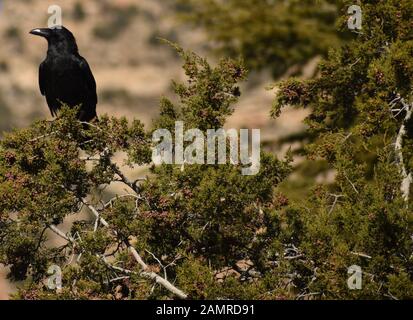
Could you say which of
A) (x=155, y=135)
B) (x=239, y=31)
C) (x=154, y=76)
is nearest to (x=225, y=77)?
(x=155, y=135)

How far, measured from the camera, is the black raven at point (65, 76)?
841 cm

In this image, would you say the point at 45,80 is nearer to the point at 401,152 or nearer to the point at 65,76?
the point at 65,76

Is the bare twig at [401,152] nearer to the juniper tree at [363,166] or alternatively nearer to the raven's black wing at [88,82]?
the juniper tree at [363,166]

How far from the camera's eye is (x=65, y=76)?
842 cm

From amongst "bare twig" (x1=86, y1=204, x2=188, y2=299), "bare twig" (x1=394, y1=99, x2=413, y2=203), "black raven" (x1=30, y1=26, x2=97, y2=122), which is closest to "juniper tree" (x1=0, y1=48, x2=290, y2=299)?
"bare twig" (x1=86, y1=204, x2=188, y2=299)

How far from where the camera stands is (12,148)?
5844 mm

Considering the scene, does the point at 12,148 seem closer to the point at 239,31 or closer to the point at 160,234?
the point at 160,234

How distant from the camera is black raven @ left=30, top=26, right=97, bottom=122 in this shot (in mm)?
8414

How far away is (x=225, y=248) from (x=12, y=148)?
1608mm

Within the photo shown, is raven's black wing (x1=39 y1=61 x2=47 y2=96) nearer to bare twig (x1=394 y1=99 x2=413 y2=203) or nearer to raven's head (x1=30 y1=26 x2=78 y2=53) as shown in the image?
raven's head (x1=30 y1=26 x2=78 y2=53)

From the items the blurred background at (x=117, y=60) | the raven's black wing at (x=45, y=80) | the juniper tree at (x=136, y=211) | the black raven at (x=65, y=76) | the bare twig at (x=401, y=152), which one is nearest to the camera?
the juniper tree at (x=136, y=211)

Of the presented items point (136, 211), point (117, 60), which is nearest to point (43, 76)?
point (136, 211)

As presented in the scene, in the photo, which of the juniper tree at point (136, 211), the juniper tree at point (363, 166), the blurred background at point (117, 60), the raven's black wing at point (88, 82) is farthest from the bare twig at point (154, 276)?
the blurred background at point (117, 60)

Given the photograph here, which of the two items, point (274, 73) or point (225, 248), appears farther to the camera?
point (274, 73)
